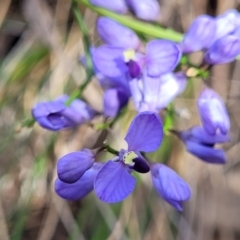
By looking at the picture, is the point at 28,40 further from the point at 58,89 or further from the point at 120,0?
the point at 120,0

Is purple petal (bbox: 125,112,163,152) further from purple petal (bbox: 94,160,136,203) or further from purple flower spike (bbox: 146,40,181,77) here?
purple flower spike (bbox: 146,40,181,77)

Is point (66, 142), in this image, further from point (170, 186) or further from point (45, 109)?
point (170, 186)

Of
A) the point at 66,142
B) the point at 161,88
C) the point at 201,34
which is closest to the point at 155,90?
the point at 161,88

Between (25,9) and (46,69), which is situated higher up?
(25,9)

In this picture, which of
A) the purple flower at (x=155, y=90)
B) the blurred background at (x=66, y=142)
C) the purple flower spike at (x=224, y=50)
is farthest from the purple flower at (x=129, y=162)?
the blurred background at (x=66, y=142)

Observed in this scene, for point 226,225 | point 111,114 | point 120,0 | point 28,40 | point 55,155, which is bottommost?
point 226,225

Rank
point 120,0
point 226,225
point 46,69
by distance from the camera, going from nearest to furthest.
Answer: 1. point 120,0
2. point 46,69
3. point 226,225

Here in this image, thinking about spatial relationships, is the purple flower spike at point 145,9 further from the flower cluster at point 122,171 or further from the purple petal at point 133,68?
the flower cluster at point 122,171

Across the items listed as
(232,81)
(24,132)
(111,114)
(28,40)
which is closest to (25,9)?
(28,40)
